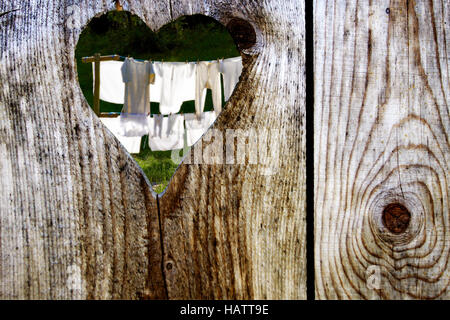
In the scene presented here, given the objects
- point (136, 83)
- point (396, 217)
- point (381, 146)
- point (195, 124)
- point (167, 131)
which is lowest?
point (396, 217)

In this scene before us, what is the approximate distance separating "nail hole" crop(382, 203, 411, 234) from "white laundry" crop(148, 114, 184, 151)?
20.2 feet

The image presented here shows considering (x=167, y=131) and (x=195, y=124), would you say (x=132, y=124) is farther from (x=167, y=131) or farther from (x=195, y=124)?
(x=195, y=124)

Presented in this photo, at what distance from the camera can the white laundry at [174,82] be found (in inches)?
251

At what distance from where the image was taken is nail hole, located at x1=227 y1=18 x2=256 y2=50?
0.84 m

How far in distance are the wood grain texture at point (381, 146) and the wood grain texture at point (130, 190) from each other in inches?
2.4

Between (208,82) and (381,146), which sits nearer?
(381,146)

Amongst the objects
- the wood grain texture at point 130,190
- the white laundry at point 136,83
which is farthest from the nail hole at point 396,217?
the white laundry at point 136,83

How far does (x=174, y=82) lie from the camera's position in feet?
21.3

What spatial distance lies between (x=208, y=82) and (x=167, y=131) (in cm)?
128

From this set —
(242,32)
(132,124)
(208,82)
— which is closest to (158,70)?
(208,82)

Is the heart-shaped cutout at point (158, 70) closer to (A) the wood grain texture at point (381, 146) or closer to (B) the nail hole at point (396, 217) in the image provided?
(A) the wood grain texture at point (381, 146)

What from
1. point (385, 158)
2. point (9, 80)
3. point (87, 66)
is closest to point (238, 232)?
point (385, 158)

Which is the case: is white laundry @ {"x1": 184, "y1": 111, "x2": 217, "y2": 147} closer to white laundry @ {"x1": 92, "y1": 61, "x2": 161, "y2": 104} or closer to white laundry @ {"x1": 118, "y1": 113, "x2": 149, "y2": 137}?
white laundry @ {"x1": 118, "y1": 113, "x2": 149, "y2": 137}

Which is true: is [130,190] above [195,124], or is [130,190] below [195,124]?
below
